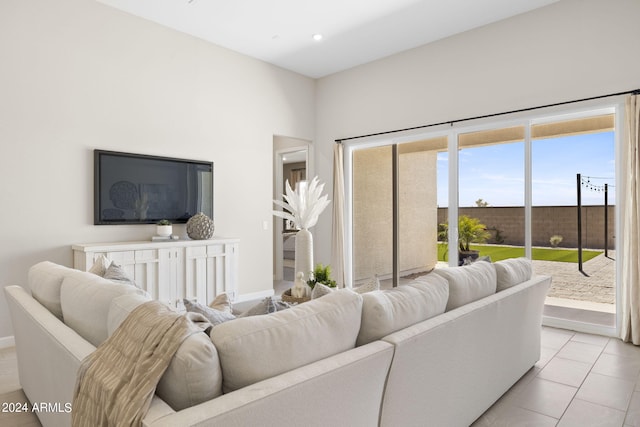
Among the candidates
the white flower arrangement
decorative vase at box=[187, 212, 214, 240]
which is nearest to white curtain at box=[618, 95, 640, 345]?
the white flower arrangement

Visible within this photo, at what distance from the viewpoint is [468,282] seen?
85.7 inches

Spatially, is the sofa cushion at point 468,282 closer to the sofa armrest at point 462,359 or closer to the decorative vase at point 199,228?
the sofa armrest at point 462,359

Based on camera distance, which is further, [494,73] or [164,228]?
[494,73]

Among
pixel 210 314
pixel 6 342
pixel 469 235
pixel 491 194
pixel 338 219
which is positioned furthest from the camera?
pixel 338 219

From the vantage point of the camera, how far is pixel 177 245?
13.6 ft

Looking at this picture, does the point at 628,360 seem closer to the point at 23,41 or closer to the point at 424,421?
the point at 424,421

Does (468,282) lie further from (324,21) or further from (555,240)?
(324,21)

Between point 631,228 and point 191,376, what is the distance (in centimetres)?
413

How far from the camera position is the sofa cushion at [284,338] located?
118cm

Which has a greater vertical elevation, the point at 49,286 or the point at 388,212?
the point at 388,212

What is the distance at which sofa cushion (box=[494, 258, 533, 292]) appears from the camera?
255 cm

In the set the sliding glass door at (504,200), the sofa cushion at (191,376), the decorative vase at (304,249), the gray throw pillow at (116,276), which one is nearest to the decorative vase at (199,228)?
the decorative vase at (304,249)

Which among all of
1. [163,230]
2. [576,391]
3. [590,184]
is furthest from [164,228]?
[590,184]

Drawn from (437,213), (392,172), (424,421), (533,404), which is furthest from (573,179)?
(424,421)
